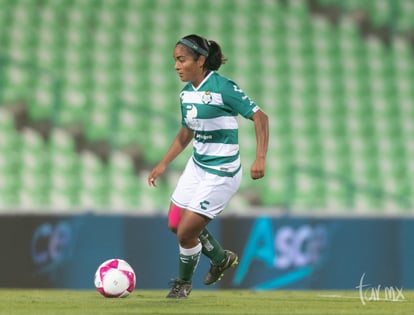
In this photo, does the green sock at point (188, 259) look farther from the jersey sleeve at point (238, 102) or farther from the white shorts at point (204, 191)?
the jersey sleeve at point (238, 102)

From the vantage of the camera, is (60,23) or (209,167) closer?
(209,167)

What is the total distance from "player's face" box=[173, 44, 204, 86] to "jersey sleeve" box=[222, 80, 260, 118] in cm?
24

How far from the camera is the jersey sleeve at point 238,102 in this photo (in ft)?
23.8

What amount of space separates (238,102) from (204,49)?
48 cm

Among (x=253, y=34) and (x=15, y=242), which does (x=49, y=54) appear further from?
(x=15, y=242)

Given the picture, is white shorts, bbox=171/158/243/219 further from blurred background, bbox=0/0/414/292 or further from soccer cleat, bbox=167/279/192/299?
blurred background, bbox=0/0/414/292

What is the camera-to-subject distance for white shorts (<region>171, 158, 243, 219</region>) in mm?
7375

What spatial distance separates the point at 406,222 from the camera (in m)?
10.7

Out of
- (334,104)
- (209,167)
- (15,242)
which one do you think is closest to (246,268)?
(15,242)

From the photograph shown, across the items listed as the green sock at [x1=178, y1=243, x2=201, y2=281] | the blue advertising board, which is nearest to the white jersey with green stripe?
the green sock at [x1=178, y1=243, x2=201, y2=281]

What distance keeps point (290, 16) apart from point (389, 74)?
5.47ft

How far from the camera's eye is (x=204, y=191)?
24.3 ft

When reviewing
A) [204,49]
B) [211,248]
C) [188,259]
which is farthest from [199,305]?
[204,49]

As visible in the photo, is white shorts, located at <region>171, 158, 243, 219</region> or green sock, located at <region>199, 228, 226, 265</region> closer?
white shorts, located at <region>171, 158, 243, 219</region>
